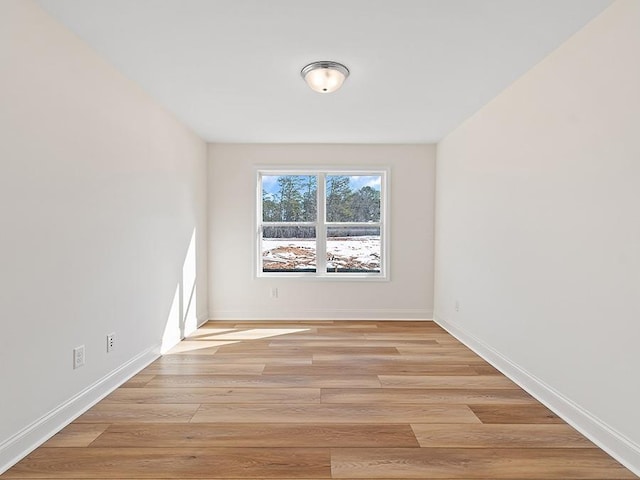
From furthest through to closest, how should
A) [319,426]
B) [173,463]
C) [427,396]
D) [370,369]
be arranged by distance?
[370,369]
[427,396]
[319,426]
[173,463]

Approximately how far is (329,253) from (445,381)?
2463 mm

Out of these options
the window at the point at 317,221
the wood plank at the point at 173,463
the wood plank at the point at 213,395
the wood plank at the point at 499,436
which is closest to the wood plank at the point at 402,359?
the wood plank at the point at 213,395

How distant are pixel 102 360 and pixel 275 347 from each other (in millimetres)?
1537

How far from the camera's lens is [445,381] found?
110 inches

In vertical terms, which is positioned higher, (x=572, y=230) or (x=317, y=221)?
(x=317, y=221)

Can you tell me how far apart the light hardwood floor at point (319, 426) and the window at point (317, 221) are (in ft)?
5.64

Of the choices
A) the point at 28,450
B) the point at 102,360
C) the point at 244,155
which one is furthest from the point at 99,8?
the point at 244,155

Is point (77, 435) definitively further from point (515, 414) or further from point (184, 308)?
point (515, 414)

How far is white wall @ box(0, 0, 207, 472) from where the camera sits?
1779mm

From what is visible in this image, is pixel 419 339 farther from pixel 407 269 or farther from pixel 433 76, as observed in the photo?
pixel 433 76

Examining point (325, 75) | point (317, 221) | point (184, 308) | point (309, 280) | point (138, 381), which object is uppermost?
point (325, 75)

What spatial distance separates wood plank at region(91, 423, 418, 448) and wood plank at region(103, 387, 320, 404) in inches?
12.7

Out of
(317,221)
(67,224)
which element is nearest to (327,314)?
(317,221)

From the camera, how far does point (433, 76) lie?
277 centimetres
